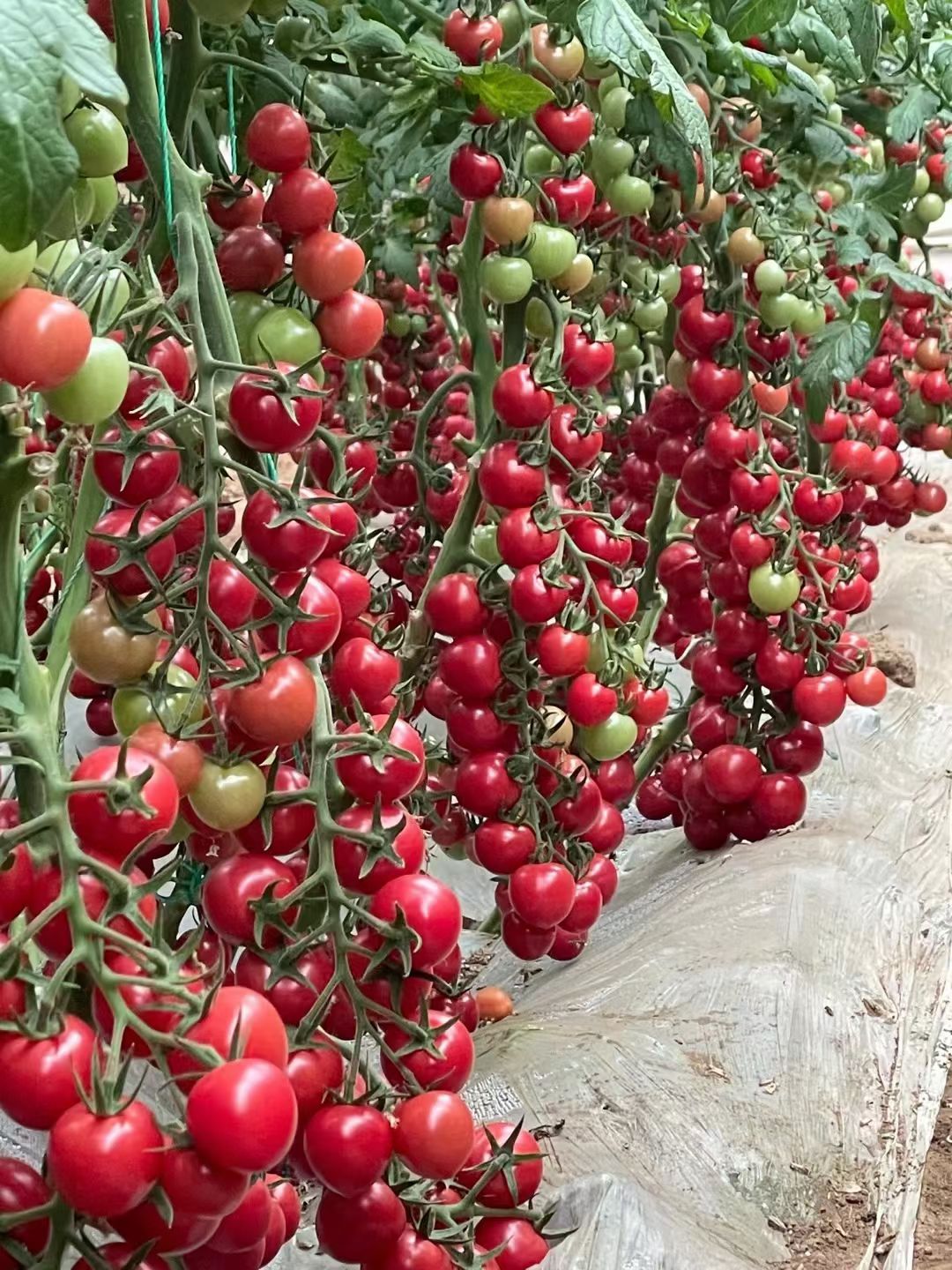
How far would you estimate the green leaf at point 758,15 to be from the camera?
1113 millimetres

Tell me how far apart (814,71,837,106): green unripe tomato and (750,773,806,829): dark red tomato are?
814mm

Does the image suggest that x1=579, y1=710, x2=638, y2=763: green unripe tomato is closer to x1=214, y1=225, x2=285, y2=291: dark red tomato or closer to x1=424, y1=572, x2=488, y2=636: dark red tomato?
x1=424, y1=572, x2=488, y2=636: dark red tomato

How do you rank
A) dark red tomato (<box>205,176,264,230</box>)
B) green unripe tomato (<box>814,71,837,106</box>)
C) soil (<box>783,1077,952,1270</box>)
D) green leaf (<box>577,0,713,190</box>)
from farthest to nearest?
green unripe tomato (<box>814,71,837,106</box>) < soil (<box>783,1077,952,1270</box>) < green leaf (<box>577,0,713,190</box>) < dark red tomato (<box>205,176,264,230</box>)

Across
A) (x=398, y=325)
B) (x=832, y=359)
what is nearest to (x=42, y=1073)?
(x=832, y=359)

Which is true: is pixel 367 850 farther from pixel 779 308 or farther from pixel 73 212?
pixel 779 308

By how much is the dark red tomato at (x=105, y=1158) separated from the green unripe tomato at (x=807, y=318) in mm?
1192

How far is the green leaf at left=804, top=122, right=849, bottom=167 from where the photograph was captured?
161 cm

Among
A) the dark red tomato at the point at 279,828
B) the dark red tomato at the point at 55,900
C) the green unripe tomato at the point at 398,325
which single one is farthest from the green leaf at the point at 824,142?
the dark red tomato at the point at 55,900

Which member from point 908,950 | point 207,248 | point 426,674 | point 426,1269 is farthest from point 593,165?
point 426,1269

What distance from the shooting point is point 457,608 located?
3.83 feet

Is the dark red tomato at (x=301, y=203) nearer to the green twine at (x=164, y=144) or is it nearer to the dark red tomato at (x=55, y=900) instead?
the green twine at (x=164, y=144)

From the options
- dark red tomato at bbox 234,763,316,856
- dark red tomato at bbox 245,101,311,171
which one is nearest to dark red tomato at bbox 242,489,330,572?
dark red tomato at bbox 234,763,316,856

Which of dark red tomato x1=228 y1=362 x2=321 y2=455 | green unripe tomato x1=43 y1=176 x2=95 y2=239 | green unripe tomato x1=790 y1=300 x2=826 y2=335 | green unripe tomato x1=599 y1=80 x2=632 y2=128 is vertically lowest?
green unripe tomato x1=790 y1=300 x2=826 y2=335

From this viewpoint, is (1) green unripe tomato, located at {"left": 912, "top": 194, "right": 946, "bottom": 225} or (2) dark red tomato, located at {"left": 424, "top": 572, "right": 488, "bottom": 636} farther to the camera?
(1) green unripe tomato, located at {"left": 912, "top": 194, "right": 946, "bottom": 225}
